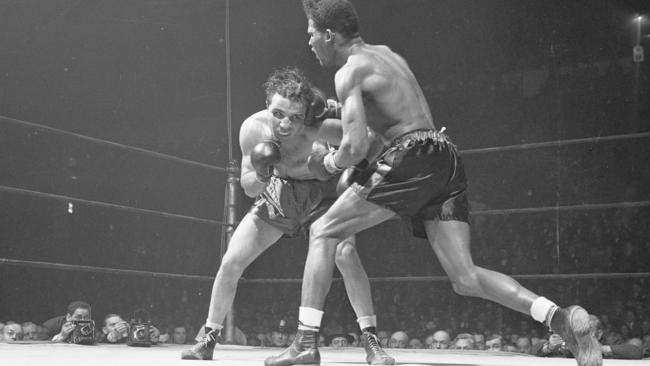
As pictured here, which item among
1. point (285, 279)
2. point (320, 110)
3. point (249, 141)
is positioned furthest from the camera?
point (285, 279)

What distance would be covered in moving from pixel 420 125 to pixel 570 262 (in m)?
2.25

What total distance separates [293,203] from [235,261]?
11.7 inches

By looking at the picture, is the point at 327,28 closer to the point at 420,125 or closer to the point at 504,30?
the point at 420,125

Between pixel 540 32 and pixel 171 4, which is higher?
pixel 171 4

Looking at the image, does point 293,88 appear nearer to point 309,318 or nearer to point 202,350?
point 309,318

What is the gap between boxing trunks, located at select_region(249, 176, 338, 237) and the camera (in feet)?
9.78

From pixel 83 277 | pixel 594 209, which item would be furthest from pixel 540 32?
pixel 83 277

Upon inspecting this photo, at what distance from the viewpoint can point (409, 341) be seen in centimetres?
464

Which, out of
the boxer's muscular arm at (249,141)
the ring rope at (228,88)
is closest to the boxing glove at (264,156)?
the boxer's muscular arm at (249,141)

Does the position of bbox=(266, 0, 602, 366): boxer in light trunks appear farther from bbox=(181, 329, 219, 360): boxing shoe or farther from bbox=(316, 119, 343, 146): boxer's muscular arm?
bbox=(181, 329, 219, 360): boxing shoe

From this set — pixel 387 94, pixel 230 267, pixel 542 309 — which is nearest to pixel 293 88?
pixel 387 94

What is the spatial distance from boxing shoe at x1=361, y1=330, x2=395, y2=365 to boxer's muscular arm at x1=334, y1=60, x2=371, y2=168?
69 cm

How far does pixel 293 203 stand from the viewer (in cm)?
301

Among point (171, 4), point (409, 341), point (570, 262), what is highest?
point (171, 4)
